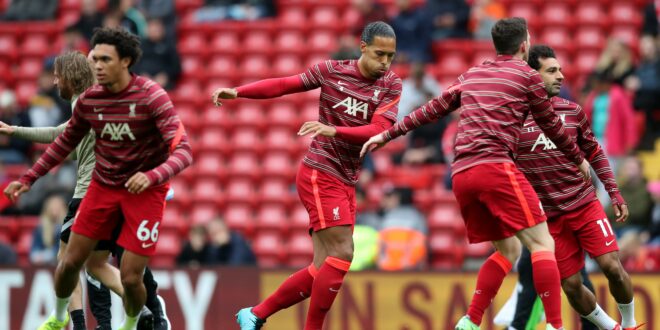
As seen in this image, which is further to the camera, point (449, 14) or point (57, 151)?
point (449, 14)

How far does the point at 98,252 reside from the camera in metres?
8.90

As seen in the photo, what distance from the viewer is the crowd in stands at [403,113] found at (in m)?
13.7

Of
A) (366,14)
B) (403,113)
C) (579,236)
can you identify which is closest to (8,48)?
(366,14)

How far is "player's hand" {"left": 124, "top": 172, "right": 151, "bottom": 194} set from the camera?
7648 millimetres

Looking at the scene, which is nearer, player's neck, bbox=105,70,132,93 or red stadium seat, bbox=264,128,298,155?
player's neck, bbox=105,70,132,93

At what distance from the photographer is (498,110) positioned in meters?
8.02

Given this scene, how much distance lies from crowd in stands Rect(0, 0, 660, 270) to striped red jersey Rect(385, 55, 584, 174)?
15.2 ft

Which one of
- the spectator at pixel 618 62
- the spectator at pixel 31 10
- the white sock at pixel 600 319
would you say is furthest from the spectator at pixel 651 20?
the spectator at pixel 31 10

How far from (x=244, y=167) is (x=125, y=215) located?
8041 mm

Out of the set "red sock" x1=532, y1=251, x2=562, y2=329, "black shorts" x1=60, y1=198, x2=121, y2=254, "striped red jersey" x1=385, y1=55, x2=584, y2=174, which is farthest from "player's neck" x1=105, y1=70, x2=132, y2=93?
"red sock" x1=532, y1=251, x2=562, y2=329

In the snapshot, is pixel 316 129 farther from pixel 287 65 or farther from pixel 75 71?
pixel 287 65

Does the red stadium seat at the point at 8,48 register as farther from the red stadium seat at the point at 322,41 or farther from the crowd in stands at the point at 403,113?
the red stadium seat at the point at 322,41

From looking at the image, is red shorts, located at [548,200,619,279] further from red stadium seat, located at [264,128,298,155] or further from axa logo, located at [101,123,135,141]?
red stadium seat, located at [264,128,298,155]

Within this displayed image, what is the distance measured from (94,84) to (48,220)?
5.64m
